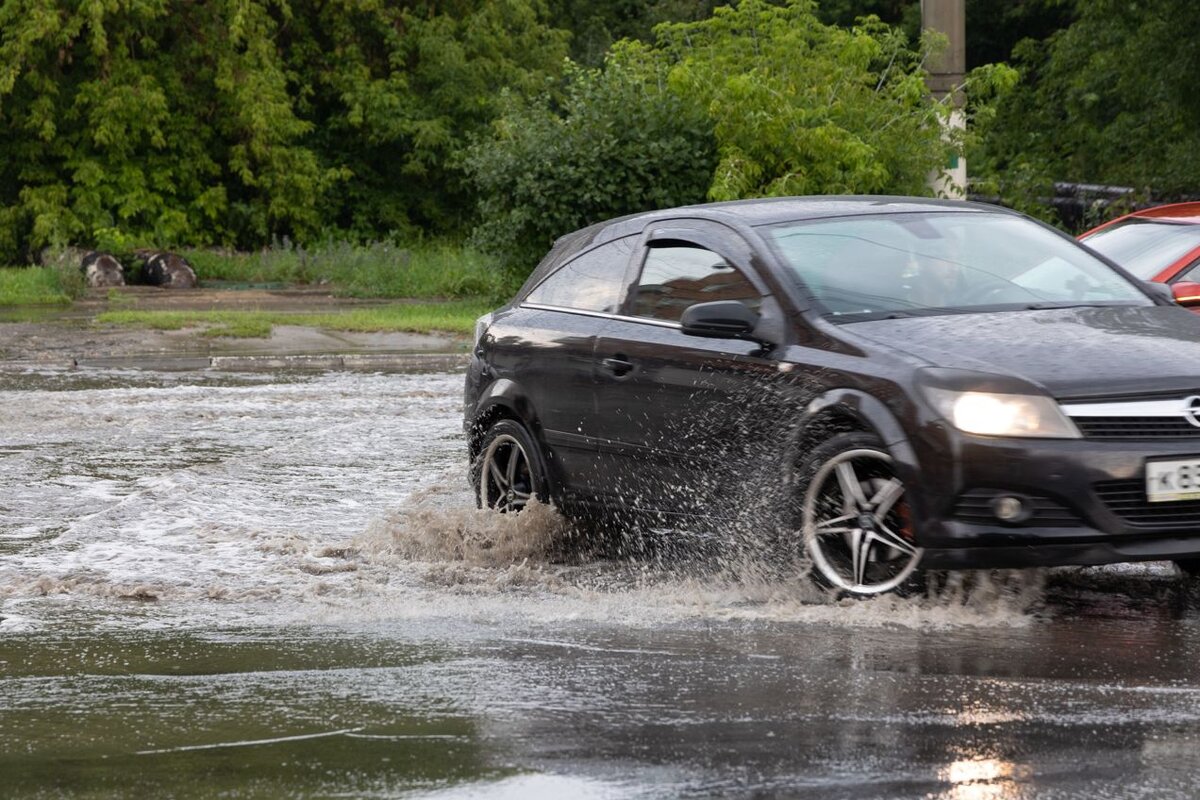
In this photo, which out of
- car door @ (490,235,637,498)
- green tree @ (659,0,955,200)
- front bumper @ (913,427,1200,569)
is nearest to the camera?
front bumper @ (913,427,1200,569)

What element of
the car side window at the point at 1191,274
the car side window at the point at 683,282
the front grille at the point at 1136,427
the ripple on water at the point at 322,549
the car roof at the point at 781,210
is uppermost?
the car roof at the point at 781,210

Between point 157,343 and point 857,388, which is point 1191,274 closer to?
point 857,388

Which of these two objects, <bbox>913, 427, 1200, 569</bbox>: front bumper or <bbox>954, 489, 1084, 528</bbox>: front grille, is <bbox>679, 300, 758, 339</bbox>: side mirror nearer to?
<bbox>913, 427, 1200, 569</bbox>: front bumper

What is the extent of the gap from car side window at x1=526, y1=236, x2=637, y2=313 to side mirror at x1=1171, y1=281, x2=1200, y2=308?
4.06 m

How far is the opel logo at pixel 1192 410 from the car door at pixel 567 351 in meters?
2.60

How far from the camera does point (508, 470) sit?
9094 millimetres

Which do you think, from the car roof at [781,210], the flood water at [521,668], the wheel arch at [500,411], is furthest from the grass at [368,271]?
the flood water at [521,668]

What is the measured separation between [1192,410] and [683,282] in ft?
7.68

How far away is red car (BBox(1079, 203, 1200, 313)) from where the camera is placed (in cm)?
1149

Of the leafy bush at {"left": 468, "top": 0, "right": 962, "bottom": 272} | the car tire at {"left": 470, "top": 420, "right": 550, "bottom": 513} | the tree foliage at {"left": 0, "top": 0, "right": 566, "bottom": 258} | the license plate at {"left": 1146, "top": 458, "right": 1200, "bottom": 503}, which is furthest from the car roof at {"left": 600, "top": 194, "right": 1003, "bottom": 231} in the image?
the tree foliage at {"left": 0, "top": 0, "right": 566, "bottom": 258}

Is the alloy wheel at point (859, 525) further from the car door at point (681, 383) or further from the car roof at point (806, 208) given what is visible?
the car roof at point (806, 208)

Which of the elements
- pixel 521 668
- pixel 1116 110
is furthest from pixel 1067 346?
pixel 1116 110

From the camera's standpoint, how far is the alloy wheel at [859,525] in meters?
6.82

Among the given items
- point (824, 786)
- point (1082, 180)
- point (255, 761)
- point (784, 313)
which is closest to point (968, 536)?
point (784, 313)
